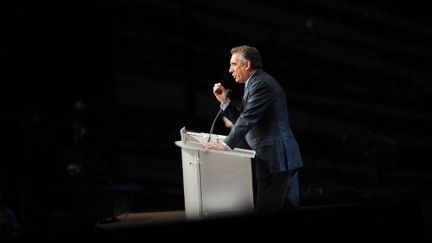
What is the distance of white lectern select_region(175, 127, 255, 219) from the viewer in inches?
128

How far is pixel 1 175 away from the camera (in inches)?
173

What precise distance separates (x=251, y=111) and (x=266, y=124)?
0.15 metres

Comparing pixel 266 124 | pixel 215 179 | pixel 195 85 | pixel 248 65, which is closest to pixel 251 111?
pixel 266 124

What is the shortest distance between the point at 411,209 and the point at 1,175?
303 cm

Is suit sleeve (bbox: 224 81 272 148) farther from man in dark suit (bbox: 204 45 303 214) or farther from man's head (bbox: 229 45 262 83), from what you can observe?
man's head (bbox: 229 45 262 83)

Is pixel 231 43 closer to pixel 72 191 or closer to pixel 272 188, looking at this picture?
pixel 72 191

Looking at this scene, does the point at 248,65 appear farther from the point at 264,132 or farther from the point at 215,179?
the point at 215,179

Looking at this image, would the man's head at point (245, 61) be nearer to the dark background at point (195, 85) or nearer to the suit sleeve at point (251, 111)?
the suit sleeve at point (251, 111)

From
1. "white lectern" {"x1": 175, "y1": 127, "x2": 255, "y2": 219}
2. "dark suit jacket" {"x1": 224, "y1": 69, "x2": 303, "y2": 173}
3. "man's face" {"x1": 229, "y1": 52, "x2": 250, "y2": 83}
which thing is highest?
"man's face" {"x1": 229, "y1": 52, "x2": 250, "y2": 83}

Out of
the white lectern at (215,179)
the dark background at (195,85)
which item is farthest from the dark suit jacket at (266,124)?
the dark background at (195,85)

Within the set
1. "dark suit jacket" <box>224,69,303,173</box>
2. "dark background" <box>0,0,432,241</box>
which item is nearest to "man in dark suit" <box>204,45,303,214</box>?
"dark suit jacket" <box>224,69,303,173</box>

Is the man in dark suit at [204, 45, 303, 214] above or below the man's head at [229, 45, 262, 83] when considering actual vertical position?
below

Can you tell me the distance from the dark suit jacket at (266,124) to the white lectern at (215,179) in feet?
0.45

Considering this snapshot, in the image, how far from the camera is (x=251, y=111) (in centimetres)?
314
